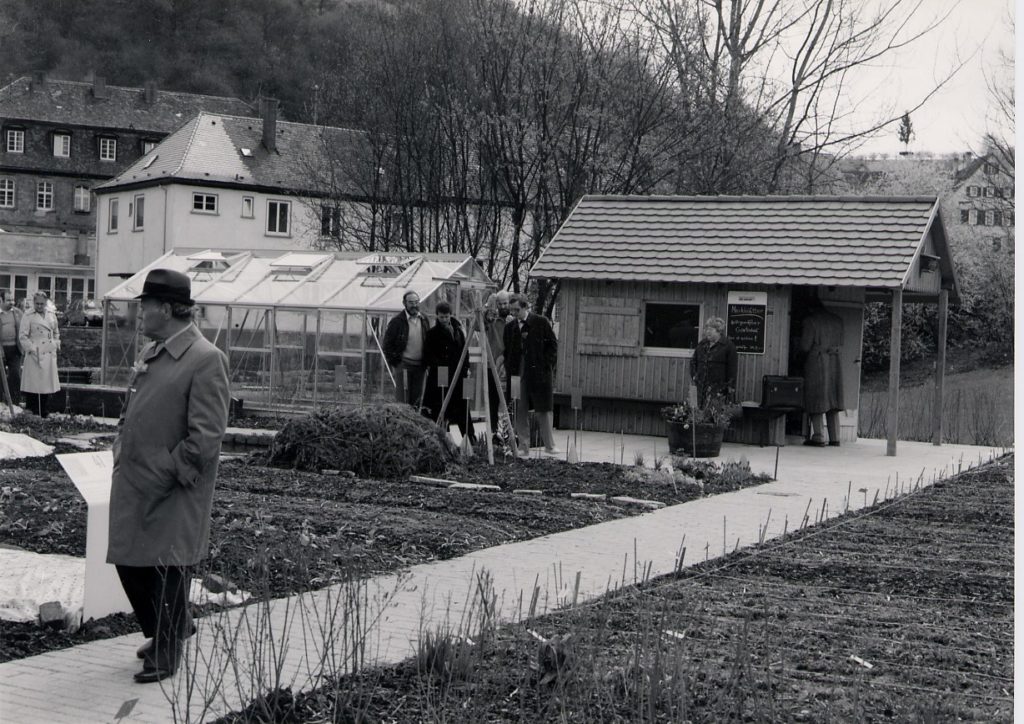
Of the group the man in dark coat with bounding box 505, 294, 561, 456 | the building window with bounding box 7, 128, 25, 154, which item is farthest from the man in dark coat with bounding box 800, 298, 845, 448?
the building window with bounding box 7, 128, 25, 154

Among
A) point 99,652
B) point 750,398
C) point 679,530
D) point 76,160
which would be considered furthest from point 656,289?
point 76,160

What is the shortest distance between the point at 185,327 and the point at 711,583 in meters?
3.72

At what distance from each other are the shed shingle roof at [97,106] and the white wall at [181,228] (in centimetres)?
1380

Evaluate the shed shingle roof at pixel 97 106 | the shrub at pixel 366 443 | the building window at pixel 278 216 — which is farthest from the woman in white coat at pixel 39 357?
the shed shingle roof at pixel 97 106

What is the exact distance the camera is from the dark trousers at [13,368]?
22078mm

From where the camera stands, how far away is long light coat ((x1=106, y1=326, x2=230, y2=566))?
5926 millimetres

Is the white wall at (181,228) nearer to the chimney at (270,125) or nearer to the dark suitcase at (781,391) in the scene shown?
the chimney at (270,125)

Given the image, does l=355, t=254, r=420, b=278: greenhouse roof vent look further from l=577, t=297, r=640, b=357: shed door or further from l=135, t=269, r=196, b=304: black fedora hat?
l=135, t=269, r=196, b=304: black fedora hat

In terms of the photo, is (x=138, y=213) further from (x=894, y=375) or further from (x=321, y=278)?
(x=894, y=375)

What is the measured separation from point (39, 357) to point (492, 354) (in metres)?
6.95

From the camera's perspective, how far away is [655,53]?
31.7m

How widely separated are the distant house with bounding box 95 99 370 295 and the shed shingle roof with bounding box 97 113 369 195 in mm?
A: 45

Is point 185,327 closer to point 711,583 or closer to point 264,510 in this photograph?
point 711,583

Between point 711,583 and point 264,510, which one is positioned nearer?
point 711,583
